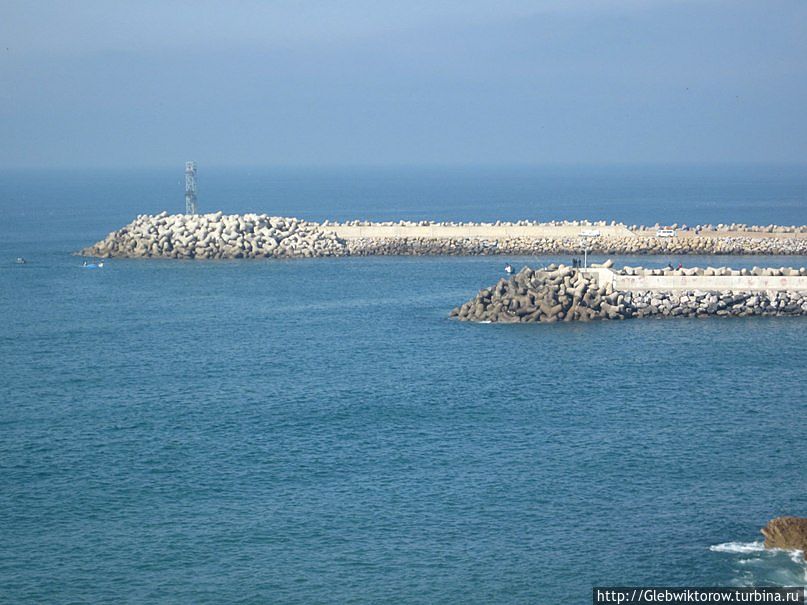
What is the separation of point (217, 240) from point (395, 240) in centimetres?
1088

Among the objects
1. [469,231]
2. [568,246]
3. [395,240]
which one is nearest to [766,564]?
[568,246]

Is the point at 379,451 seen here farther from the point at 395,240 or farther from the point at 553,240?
the point at 395,240

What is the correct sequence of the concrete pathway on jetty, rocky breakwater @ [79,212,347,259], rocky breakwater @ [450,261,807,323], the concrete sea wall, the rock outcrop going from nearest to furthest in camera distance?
the rock outcrop, rocky breakwater @ [450,261,807,323], the concrete sea wall, rocky breakwater @ [79,212,347,259], the concrete pathway on jetty

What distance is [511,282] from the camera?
172 ft

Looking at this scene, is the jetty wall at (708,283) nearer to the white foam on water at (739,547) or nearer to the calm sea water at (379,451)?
the calm sea water at (379,451)

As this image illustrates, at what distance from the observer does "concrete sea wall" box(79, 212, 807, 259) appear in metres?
75.2

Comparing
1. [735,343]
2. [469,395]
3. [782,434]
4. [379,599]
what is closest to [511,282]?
[735,343]

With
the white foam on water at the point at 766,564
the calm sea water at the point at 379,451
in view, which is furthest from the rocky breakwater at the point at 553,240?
the white foam on water at the point at 766,564

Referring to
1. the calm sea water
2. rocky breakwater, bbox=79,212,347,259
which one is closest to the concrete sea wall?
rocky breakwater, bbox=79,212,347,259

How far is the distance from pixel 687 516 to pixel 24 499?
47.6 feet

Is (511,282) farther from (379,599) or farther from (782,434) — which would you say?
(379,599)

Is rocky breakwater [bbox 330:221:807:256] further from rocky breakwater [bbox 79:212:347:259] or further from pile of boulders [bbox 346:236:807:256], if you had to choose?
rocky breakwater [bbox 79:212:347:259]

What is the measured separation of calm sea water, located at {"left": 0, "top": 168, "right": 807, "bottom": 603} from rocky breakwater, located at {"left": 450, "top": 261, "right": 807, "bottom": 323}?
3.94ft

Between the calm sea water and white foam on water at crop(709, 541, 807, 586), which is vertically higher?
the calm sea water
